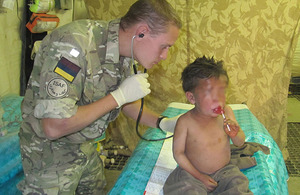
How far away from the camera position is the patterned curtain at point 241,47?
9.16ft

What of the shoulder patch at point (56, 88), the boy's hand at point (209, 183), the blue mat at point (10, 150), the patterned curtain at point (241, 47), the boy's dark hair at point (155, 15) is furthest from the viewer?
the patterned curtain at point (241, 47)

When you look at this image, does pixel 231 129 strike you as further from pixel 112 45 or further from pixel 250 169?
pixel 112 45

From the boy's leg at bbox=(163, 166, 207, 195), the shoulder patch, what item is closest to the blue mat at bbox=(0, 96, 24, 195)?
the shoulder patch

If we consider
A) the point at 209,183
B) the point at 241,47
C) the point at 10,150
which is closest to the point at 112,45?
the point at 209,183

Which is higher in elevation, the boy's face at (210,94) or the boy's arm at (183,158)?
the boy's face at (210,94)

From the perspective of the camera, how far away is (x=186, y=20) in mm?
2875

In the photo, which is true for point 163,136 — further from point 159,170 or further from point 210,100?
point 210,100

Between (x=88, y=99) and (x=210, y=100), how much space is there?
24.2 inches

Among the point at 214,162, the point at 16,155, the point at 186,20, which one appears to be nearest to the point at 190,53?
the point at 186,20

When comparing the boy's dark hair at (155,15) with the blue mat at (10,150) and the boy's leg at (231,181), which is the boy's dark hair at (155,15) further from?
the blue mat at (10,150)

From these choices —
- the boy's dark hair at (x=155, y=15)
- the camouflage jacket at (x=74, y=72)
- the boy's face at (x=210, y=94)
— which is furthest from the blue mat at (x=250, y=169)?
the boy's dark hair at (x=155, y=15)

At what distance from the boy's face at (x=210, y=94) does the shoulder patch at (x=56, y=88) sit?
693mm

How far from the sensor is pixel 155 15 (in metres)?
1.33

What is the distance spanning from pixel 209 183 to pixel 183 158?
0.18 m
